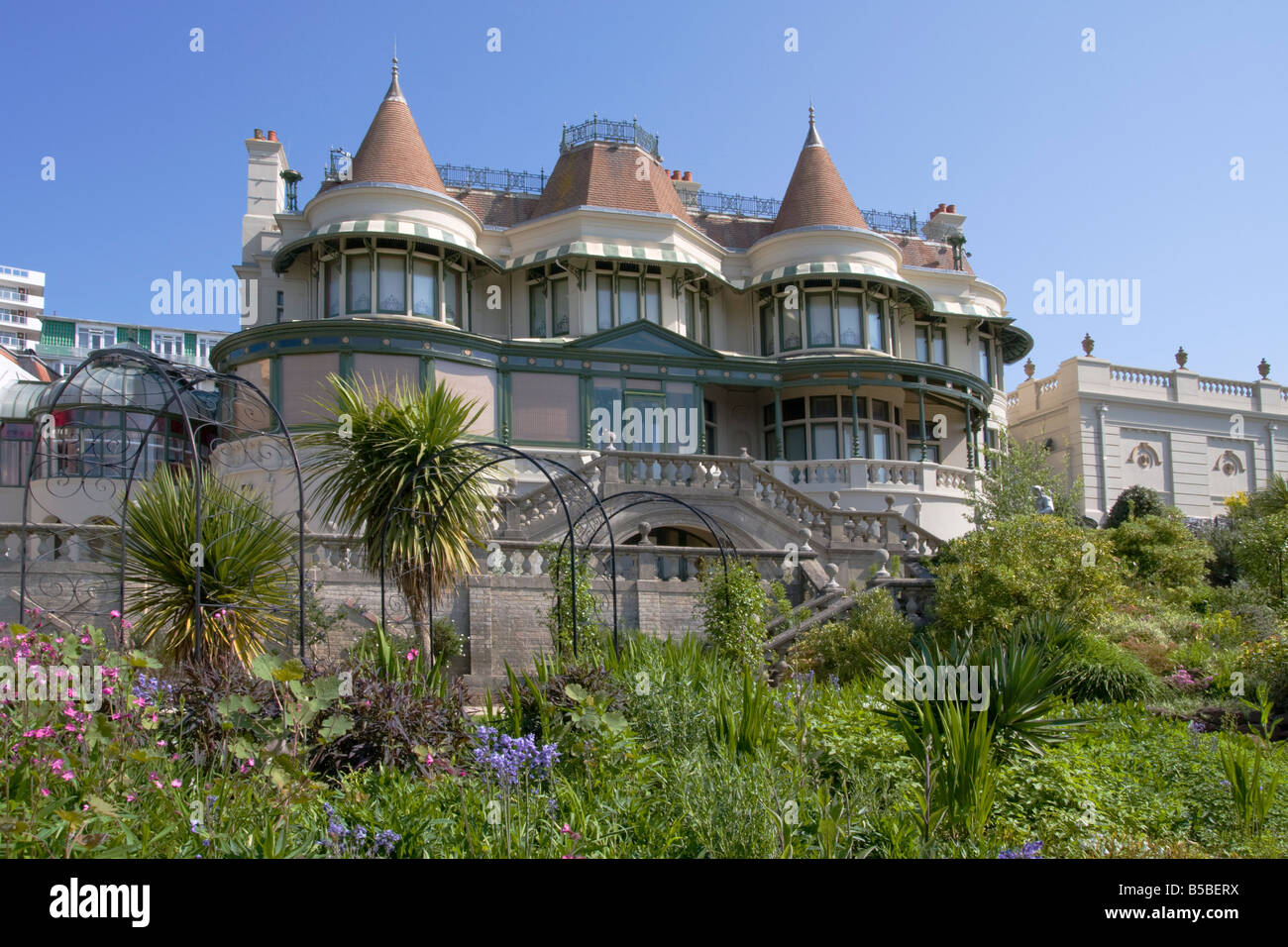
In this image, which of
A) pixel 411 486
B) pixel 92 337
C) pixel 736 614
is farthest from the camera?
pixel 92 337

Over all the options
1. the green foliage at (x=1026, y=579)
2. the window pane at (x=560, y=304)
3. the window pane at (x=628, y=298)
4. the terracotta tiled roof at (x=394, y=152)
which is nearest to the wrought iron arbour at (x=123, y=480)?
the terracotta tiled roof at (x=394, y=152)

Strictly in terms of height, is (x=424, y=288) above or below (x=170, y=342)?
below

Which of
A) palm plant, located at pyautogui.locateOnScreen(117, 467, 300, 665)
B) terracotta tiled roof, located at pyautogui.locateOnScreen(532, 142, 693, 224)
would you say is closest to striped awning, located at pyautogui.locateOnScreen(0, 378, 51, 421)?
terracotta tiled roof, located at pyautogui.locateOnScreen(532, 142, 693, 224)

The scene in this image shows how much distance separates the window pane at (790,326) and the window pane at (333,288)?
12351 mm

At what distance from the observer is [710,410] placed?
30625 mm

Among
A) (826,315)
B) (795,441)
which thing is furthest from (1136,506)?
(826,315)

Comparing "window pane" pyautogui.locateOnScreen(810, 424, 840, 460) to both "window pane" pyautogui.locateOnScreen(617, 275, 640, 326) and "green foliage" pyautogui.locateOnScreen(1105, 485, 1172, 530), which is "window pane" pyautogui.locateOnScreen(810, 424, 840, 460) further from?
"green foliage" pyautogui.locateOnScreen(1105, 485, 1172, 530)

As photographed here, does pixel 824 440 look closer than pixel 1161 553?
No

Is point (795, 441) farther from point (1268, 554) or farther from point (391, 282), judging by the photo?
point (1268, 554)

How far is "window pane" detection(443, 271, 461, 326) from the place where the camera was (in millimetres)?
27609

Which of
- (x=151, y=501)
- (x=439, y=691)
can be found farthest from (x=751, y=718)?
(x=151, y=501)

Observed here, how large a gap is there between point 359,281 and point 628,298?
7.23 m

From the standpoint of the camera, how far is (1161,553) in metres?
19.7

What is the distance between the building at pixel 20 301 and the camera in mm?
108812
